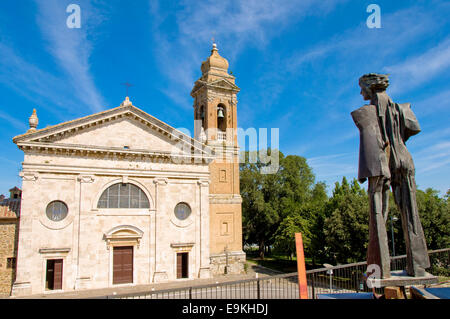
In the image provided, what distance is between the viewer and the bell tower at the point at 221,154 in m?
25.5

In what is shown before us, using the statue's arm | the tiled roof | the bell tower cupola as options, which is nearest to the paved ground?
A: the tiled roof

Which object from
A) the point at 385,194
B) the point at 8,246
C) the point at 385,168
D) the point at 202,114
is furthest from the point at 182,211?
the point at 385,168

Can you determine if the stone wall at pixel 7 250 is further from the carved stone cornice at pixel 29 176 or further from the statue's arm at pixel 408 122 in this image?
the statue's arm at pixel 408 122

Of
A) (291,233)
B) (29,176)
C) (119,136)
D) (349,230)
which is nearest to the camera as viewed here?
(29,176)

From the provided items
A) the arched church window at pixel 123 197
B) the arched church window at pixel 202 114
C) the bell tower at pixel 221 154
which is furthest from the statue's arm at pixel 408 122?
the arched church window at pixel 202 114

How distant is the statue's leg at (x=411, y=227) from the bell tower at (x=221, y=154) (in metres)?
20.2

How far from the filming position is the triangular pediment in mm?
20141

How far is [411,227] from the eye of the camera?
5844mm

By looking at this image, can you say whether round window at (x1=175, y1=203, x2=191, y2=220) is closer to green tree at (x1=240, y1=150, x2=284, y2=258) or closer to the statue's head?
green tree at (x1=240, y1=150, x2=284, y2=258)

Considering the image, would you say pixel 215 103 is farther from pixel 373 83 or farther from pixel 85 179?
pixel 373 83

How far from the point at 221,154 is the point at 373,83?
20803 mm
